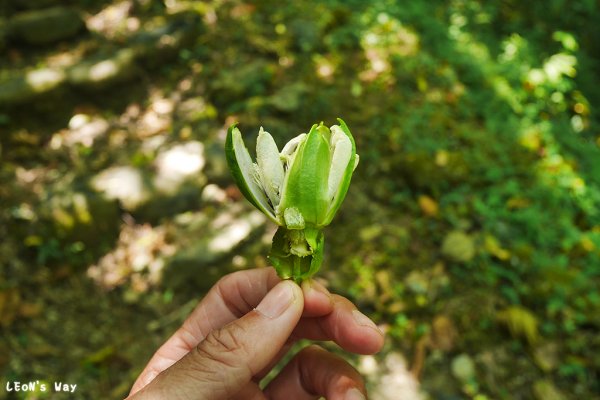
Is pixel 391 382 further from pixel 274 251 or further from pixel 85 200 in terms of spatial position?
pixel 85 200

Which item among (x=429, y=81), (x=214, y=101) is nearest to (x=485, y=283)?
(x=429, y=81)

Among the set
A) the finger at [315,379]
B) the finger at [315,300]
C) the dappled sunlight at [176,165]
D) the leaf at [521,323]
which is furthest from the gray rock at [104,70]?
the leaf at [521,323]

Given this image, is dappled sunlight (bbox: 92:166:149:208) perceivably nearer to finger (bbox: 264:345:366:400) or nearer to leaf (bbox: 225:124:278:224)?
finger (bbox: 264:345:366:400)

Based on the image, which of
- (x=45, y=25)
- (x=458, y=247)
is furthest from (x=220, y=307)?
(x=45, y=25)

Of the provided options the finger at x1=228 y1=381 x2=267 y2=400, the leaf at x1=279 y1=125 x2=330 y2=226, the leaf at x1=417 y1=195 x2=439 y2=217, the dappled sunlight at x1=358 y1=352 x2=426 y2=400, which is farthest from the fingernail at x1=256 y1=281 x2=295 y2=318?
the leaf at x1=417 y1=195 x2=439 y2=217

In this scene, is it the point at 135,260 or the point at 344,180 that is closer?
the point at 344,180

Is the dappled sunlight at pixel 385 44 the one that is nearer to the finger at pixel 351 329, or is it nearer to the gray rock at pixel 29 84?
the gray rock at pixel 29 84

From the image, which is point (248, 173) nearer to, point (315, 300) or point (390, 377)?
point (315, 300)
